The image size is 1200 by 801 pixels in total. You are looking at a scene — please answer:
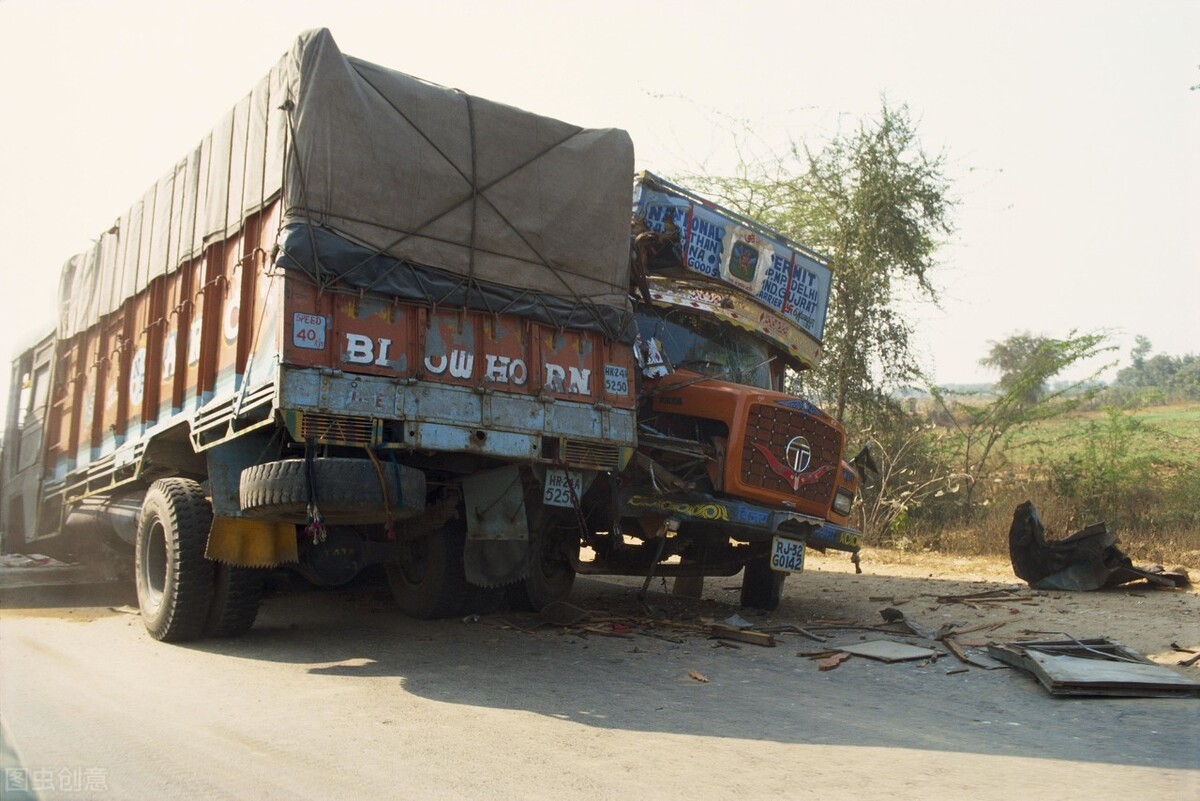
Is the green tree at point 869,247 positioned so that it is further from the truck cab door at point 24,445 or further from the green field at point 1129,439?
Result: the truck cab door at point 24,445

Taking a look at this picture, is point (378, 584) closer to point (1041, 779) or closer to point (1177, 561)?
point (1041, 779)

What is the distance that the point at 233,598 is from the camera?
720cm

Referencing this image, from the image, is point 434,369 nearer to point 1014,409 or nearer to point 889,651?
point 889,651

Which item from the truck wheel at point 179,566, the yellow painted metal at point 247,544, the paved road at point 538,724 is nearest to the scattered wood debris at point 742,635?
the paved road at point 538,724

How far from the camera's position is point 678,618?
29.8 ft

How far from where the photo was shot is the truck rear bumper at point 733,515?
7840 mm

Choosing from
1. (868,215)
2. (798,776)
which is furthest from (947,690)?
(868,215)

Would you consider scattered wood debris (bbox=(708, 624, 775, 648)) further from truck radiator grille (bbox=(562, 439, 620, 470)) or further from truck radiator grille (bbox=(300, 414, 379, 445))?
truck radiator grille (bbox=(300, 414, 379, 445))

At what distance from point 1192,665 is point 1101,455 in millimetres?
8385

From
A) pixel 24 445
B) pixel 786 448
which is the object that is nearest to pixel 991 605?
pixel 786 448

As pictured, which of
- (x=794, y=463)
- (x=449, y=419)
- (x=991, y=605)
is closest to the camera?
(x=449, y=419)

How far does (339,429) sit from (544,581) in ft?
9.87

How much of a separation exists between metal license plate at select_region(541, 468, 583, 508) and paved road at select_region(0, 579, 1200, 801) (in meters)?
1.07

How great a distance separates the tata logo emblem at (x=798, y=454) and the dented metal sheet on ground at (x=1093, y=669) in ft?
6.65
